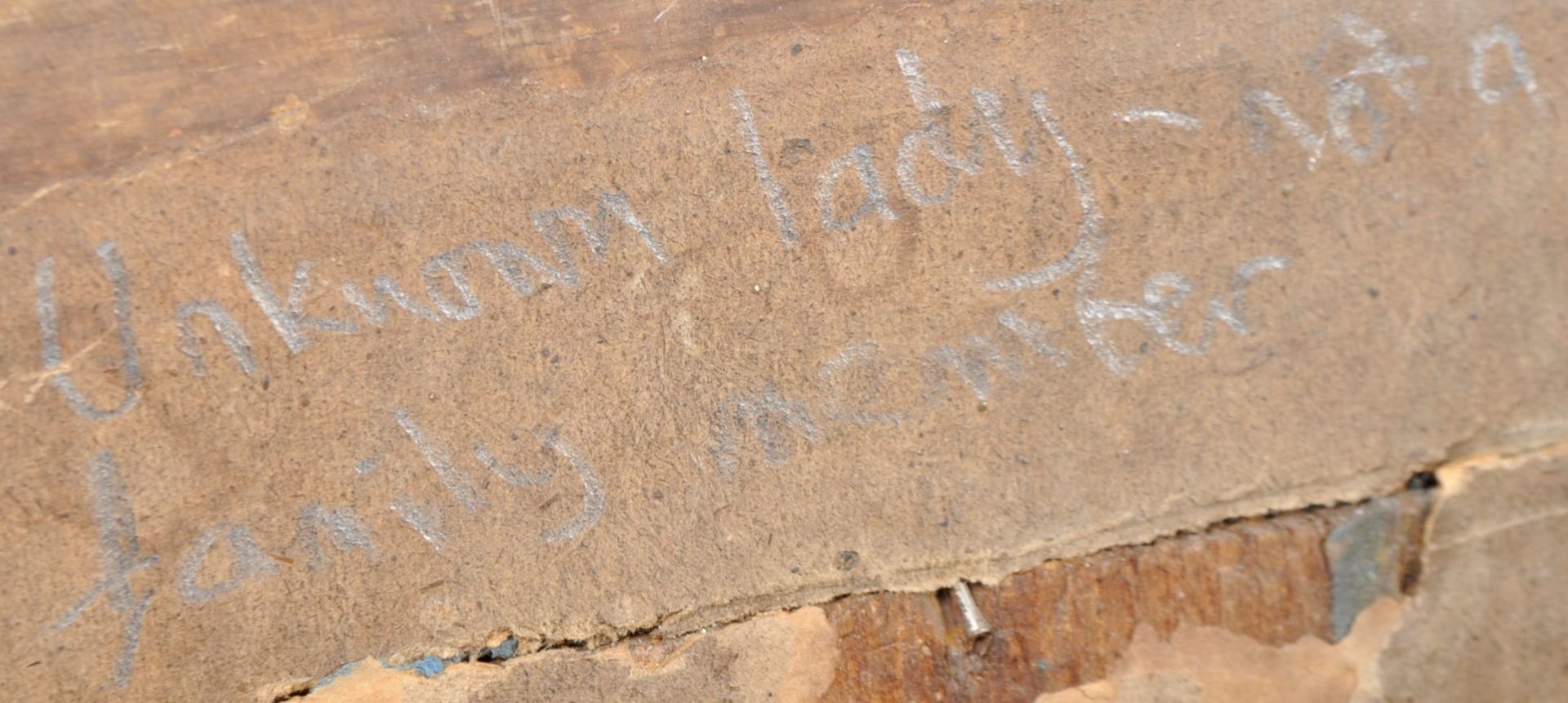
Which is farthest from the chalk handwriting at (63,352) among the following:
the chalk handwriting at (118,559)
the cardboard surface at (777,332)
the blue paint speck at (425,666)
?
the blue paint speck at (425,666)

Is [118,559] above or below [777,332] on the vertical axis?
below

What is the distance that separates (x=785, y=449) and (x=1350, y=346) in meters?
1.39

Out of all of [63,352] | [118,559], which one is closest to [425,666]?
[118,559]

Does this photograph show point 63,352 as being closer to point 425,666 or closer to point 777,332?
point 425,666

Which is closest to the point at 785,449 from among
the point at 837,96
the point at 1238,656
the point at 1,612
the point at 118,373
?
the point at 837,96

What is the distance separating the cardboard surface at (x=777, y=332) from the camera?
7.46 ft

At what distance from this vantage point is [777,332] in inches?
92.7

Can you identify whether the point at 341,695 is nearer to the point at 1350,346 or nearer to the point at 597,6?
the point at 597,6

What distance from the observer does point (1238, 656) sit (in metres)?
2.24

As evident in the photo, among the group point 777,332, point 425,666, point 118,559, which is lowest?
point 425,666

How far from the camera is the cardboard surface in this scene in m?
2.27

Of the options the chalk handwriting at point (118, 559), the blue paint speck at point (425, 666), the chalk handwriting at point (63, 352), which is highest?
the chalk handwriting at point (63, 352)

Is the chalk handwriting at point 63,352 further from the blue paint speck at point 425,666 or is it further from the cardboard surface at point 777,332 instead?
the blue paint speck at point 425,666

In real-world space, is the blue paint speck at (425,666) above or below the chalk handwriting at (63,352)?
below
